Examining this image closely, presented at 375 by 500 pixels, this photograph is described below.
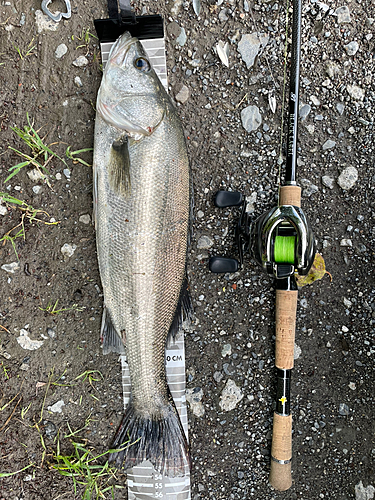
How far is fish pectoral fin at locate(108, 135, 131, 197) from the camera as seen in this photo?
1.61 m

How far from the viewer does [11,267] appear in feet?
6.55

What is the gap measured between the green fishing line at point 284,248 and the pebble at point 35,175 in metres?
1.36

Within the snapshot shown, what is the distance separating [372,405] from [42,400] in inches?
77.2

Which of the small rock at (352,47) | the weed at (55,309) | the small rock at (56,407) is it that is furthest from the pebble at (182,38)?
the small rock at (56,407)

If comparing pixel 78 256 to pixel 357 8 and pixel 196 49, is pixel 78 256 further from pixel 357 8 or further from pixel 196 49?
pixel 357 8

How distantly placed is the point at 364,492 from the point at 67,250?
89.5 inches

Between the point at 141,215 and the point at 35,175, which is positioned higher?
the point at 35,175

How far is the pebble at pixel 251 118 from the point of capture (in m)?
1.99

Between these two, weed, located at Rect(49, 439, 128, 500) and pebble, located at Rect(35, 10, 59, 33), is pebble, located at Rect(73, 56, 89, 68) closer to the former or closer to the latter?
pebble, located at Rect(35, 10, 59, 33)

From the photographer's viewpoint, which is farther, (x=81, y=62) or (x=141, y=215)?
(x=81, y=62)

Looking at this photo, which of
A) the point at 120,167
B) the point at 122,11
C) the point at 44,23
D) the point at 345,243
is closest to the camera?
the point at 120,167

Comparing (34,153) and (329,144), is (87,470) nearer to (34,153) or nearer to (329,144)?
(34,153)

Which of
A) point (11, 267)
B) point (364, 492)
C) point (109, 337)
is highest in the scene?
point (11, 267)

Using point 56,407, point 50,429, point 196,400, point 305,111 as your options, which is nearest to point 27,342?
point 56,407
